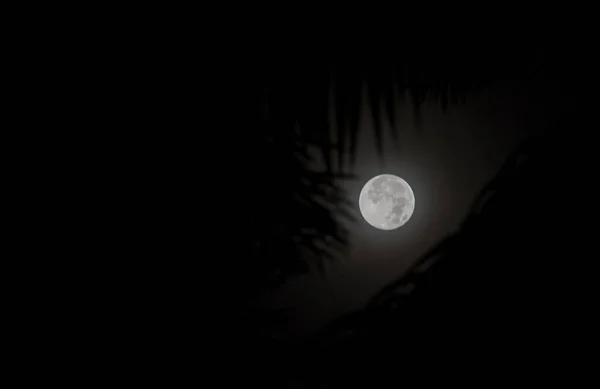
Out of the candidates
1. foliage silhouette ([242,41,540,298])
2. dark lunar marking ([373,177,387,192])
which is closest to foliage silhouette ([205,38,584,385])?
foliage silhouette ([242,41,540,298])

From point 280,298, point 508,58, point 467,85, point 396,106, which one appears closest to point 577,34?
point 508,58

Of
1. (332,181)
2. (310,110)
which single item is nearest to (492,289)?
(332,181)

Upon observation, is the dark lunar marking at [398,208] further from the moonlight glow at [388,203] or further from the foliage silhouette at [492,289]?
the foliage silhouette at [492,289]

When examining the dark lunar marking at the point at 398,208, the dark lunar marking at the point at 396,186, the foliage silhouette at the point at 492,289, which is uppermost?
the dark lunar marking at the point at 396,186

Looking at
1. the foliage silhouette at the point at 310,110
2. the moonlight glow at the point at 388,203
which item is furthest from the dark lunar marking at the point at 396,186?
the foliage silhouette at the point at 310,110

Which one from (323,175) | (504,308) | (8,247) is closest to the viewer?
(8,247)

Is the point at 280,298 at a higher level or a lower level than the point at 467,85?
lower

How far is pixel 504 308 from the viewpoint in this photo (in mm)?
1376

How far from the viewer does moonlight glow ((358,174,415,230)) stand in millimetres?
1383

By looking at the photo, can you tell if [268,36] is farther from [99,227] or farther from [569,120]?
[569,120]

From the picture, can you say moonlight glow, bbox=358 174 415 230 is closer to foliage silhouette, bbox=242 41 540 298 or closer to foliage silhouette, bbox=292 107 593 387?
foliage silhouette, bbox=242 41 540 298

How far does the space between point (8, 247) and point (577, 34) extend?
6.14 ft

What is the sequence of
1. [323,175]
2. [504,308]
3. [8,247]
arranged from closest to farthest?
[8,247]
[323,175]
[504,308]

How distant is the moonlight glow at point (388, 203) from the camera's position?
1383 millimetres
